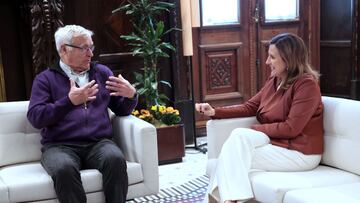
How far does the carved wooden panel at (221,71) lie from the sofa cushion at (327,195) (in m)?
2.66

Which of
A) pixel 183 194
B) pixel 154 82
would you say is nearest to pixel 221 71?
pixel 154 82

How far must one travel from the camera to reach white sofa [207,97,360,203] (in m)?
1.94

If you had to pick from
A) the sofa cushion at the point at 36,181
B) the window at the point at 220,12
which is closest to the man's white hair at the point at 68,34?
the sofa cushion at the point at 36,181

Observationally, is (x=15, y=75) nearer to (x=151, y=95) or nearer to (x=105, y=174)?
(x=151, y=95)

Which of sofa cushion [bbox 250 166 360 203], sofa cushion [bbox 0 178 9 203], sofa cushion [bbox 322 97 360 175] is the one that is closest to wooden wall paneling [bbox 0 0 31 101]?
sofa cushion [bbox 0 178 9 203]

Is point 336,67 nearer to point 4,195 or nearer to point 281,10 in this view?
point 281,10

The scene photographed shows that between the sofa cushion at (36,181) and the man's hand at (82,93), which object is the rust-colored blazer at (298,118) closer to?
the sofa cushion at (36,181)

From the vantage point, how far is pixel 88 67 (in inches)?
103

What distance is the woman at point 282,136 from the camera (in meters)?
2.25

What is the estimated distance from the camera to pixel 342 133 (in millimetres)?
2264

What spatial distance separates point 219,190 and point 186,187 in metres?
0.91

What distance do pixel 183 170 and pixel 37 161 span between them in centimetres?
123

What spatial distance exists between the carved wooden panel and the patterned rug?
151 centimetres

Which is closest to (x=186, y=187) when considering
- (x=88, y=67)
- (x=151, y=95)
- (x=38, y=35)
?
(x=151, y=95)
